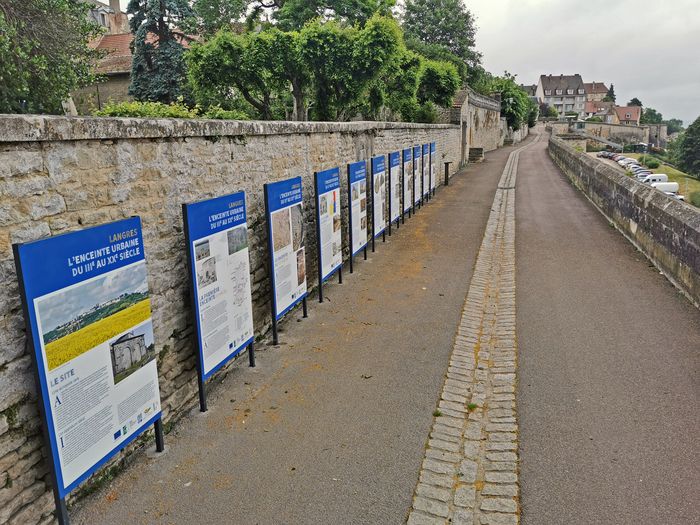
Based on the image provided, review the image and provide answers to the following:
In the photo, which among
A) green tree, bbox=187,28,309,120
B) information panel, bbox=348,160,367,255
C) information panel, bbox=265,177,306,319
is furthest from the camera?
green tree, bbox=187,28,309,120

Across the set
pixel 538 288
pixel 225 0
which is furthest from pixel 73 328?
pixel 225 0

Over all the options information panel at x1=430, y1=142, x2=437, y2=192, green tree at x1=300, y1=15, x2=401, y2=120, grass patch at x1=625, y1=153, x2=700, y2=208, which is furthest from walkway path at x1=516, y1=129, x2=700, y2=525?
grass patch at x1=625, y1=153, x2=700, y2=208

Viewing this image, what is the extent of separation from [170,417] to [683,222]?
7574 mm

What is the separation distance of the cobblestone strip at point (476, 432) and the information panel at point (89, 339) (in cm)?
211

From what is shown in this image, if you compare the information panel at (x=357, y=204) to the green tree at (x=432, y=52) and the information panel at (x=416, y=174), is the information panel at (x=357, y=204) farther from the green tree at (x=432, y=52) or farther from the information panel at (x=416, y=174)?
the green tree at (x=432, y=52)

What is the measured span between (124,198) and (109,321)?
3.55 ft

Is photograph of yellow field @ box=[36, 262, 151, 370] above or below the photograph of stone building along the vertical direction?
above

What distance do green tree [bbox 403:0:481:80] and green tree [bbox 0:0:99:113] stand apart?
49080 millimetres

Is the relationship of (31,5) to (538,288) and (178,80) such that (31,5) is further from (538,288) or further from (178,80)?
(538,288)

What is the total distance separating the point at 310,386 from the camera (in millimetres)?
5621

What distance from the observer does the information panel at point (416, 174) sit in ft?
51.7

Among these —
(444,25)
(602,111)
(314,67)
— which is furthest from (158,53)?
(602,111)

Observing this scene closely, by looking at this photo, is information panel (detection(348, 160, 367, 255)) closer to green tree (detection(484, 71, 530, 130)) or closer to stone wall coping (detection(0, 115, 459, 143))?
stone wall coping (detection(0, 115, 459, 143))

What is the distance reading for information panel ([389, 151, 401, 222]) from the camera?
12.5 meters
